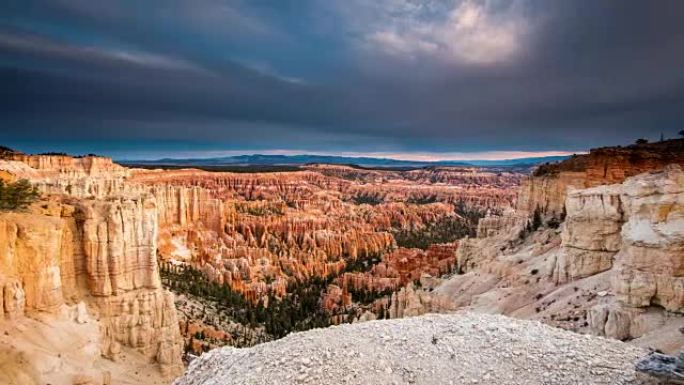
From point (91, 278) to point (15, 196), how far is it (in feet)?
13.1

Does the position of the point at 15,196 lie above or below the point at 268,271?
above

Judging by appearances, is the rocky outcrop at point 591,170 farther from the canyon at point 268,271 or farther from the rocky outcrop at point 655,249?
the rocky outcrop at point 655,249

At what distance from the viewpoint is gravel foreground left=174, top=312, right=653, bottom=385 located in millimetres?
7297

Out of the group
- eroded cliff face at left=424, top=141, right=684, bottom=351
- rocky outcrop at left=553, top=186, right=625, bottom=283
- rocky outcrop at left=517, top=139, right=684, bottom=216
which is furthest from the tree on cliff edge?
rocky outcrop at left=517, top=139, right=684, bottom=216

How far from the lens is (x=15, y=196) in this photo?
15820mm

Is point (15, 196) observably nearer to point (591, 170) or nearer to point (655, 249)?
point (655, 249)

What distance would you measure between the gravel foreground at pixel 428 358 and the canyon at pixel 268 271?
523 centimetres

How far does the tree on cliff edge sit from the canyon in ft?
1.82

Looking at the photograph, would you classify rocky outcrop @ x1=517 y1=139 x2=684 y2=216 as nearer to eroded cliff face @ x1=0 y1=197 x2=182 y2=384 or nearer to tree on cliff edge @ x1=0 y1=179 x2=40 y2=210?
eroded cliff face @ x1=0 y1=197 x2=182 y2=384

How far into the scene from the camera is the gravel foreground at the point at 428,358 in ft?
23.9

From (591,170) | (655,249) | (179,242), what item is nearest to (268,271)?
(179,242)

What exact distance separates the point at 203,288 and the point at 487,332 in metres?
32.0

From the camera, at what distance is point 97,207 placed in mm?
17562

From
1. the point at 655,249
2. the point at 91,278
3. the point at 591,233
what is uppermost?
the point at 655,249
